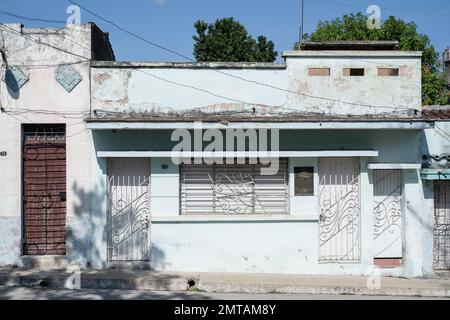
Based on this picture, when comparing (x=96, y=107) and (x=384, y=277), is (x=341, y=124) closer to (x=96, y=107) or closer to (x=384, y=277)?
(x=384, y=277)

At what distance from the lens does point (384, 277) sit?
1061 cm

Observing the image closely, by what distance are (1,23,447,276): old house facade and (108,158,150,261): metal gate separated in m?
0.02

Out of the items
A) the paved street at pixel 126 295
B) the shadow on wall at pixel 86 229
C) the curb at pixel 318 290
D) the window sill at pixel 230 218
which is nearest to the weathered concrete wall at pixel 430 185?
the curb at pixel 318 290

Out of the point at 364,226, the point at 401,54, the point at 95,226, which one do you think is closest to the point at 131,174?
the point at 95,226

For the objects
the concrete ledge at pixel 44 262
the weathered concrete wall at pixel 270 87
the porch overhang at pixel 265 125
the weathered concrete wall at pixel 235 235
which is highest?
the weathered concrete wall at pixel 270 87

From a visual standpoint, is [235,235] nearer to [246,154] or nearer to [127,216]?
[246,154]

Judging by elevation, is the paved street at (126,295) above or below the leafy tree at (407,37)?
below

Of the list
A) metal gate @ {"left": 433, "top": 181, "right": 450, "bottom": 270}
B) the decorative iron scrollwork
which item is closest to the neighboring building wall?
the decorative iron scrollwork

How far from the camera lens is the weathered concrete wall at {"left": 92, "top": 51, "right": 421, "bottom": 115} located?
10.7 metres

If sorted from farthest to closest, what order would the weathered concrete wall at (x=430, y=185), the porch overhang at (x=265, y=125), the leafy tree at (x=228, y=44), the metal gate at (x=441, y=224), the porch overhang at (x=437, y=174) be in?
1. the leafy tree at (x=228, y=44)
2. the metal gate at (x=441, y=224)
3. the weathered concrete wall at (x=430, y=185)
4. the porch overhang at (x=437, y=174)
5. the porch overhang at (x=265, y=125)

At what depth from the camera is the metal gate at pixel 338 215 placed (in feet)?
35.3

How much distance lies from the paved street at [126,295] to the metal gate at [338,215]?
53.1 inches

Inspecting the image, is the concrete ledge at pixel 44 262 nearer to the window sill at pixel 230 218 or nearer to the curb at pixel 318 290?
the window sill at pixel 230 218

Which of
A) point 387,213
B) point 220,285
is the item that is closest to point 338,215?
point 387,213
